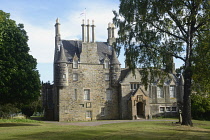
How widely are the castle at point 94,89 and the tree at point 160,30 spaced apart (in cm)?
2089

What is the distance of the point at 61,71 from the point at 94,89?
253 inches

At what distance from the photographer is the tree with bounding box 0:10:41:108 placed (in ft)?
94.8

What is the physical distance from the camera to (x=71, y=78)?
156 feet

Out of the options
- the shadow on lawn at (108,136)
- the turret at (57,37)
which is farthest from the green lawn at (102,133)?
the turret at (57,37)

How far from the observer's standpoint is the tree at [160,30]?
26.5 m

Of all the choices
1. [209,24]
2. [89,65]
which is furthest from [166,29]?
[89,65]

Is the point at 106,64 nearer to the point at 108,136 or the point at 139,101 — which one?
the point at 139,101

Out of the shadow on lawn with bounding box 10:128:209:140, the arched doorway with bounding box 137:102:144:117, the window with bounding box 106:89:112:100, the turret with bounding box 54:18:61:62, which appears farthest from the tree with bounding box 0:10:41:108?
the arched doorway with bounding box 137:102:144:117

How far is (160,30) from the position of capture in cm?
2761

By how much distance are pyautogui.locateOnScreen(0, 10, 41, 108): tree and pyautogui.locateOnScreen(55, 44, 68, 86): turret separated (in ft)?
49.5

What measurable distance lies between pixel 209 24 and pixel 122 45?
8.06m

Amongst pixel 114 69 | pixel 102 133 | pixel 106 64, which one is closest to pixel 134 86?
pixel 114 69

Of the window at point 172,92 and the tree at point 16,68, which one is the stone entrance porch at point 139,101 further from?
the tree at point 16,68

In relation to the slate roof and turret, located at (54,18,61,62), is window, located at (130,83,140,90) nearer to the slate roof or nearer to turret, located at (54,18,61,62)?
the slate roof
